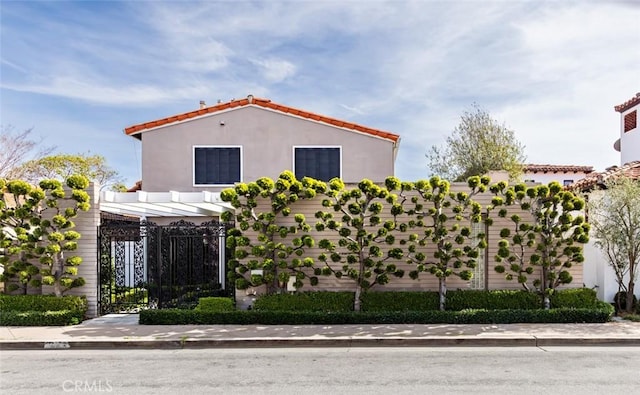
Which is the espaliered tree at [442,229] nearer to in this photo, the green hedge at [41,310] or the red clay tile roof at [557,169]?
the green hedge at [41,310]

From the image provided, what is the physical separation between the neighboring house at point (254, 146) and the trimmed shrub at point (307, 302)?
7.64 metres

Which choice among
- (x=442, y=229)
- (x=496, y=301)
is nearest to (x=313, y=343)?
(x=442, y=229)

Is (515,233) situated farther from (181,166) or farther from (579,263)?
(181,166)

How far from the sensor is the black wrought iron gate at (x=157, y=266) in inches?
507

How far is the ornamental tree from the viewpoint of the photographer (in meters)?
12.1

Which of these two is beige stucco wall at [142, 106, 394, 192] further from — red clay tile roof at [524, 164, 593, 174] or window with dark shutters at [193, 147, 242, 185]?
red clay tile roof at [524, 164, 593, 174]

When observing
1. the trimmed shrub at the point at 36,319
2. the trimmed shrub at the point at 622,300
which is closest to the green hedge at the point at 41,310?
the trimmed shrub at the point at 36,319

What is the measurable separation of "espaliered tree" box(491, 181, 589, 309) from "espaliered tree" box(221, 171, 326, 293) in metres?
4.47

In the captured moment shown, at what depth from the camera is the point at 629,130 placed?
83.6 feet

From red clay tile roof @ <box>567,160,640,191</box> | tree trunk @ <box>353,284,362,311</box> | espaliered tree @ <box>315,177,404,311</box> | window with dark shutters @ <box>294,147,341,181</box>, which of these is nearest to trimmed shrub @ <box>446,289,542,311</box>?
espaliered tree @ <box>315,177,404,311</box>

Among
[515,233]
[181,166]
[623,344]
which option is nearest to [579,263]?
[515,233]

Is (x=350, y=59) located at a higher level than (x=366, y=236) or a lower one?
higher

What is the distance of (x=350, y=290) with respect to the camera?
12.5 metres

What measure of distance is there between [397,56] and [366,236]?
4816 millimetres
